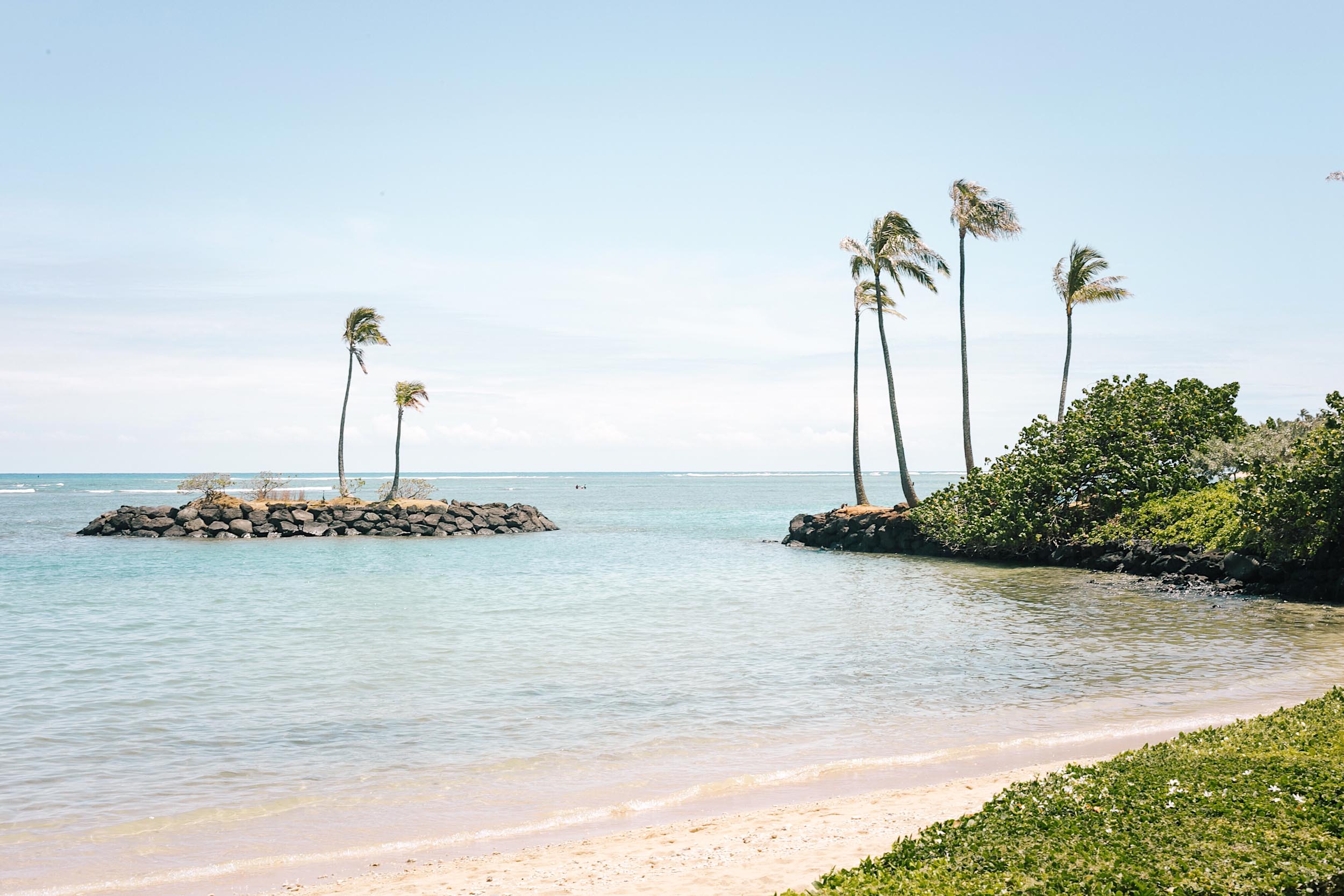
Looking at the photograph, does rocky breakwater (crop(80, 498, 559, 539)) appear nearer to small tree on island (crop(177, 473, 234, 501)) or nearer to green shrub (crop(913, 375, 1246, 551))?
small tree on island (crop(177, 473, 234, 501))

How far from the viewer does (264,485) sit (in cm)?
5606

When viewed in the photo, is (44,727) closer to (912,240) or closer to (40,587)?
(40,587)

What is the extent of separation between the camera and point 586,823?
8031 millimetres

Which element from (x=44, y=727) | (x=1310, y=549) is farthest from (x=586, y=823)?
(x=1310, y=549)

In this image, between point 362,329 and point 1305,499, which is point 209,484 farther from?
point 1305,499

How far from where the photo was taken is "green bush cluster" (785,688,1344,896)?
502 cm

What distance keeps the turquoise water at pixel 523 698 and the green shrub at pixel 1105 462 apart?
4.59 m

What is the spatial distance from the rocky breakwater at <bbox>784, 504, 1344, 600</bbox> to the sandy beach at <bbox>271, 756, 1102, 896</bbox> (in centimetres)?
1951

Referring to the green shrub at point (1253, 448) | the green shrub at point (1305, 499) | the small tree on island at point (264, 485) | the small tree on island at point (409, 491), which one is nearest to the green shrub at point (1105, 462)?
the green shrub at point (1253, 448)

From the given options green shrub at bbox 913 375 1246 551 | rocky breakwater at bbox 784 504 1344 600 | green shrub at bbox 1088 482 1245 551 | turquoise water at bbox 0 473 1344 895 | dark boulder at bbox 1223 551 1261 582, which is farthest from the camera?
green shrub at bbox 913 375 1246 551

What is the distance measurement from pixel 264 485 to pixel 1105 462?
46875 millimetres

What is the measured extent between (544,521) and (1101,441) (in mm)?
35333

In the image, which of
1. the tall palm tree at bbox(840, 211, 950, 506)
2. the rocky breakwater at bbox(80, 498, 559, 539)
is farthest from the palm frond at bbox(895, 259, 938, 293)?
the rocky breakwater at bbox(80, 498, 559, 539)

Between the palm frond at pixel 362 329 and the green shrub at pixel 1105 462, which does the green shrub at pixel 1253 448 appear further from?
the palm frond at pixel 362 329
